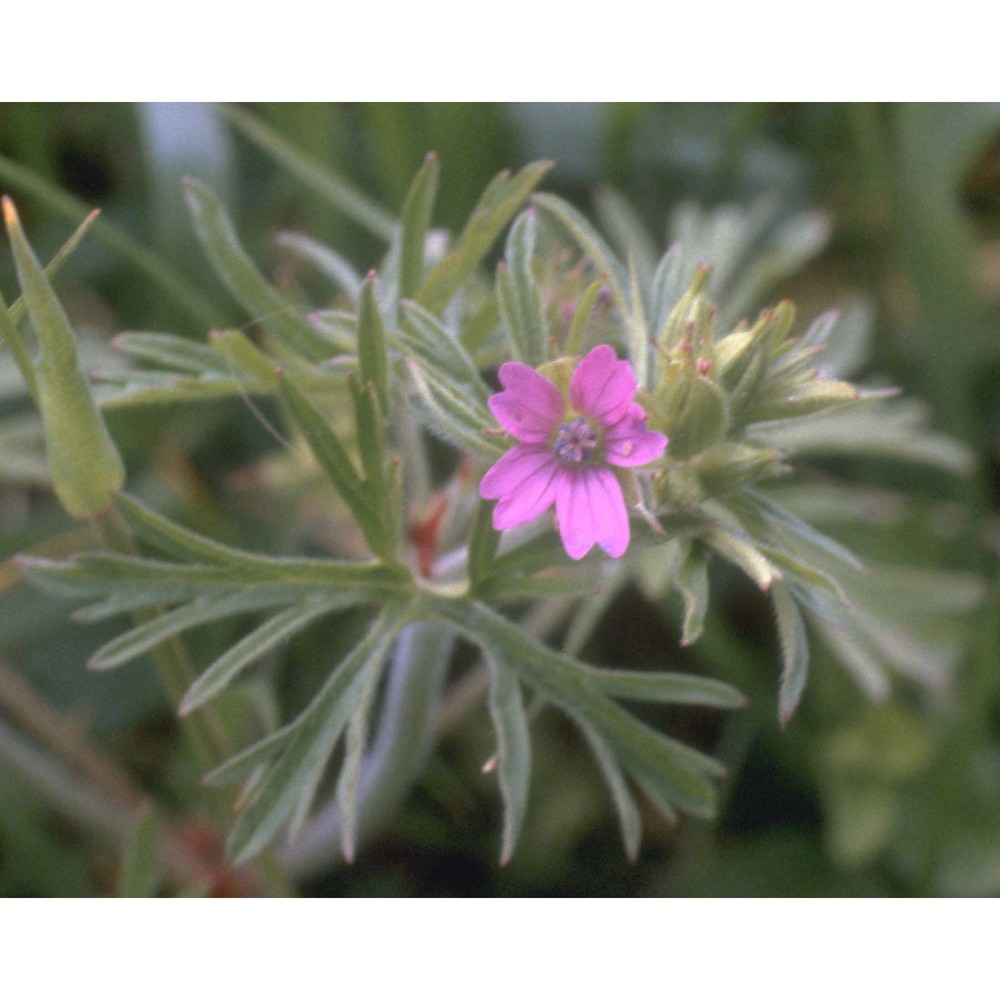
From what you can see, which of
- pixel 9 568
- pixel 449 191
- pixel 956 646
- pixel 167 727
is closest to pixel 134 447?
pixel 9 568

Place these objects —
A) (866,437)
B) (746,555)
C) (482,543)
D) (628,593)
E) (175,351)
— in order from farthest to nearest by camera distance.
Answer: (628,593) → (866,437) → (175,351) → (482,543) → (746,555)

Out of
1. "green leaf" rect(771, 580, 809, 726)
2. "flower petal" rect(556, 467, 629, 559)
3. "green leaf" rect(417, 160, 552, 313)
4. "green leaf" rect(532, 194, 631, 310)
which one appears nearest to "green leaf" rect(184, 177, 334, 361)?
"green leaf" rect(417, 160, 552, 313)

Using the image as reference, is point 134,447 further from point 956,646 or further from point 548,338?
point 956,646

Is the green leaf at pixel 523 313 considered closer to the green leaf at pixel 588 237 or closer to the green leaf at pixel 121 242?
the green leaf at pixel 588 237

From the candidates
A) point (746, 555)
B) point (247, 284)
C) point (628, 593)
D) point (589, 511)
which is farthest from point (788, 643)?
point (628, 593)

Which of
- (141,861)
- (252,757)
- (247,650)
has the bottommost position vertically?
(141,861)

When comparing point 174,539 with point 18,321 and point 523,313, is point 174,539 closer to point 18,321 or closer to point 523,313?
point 18,321
